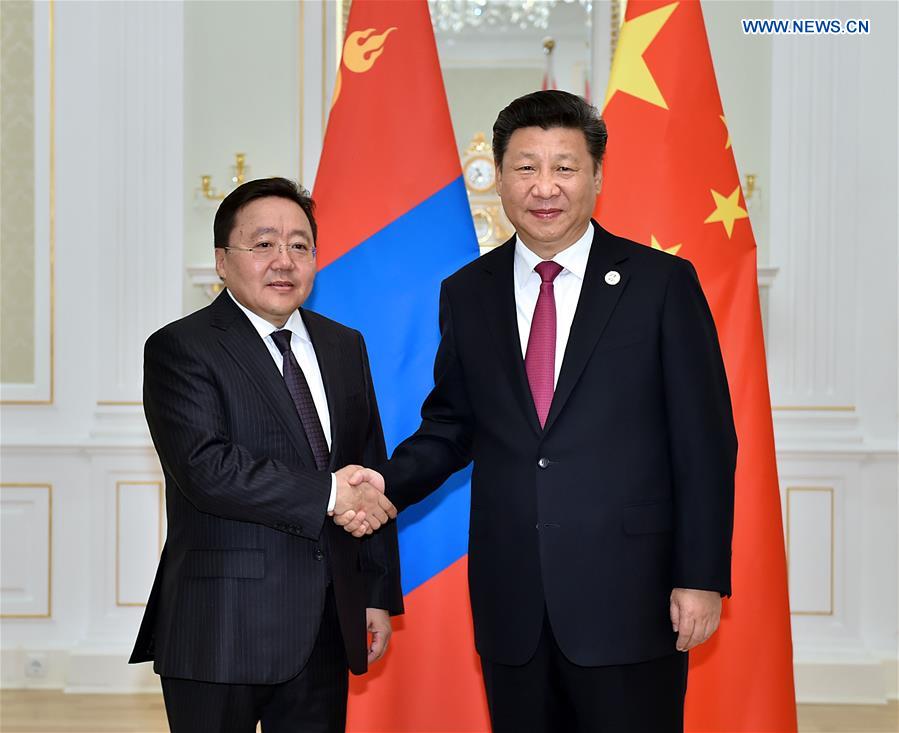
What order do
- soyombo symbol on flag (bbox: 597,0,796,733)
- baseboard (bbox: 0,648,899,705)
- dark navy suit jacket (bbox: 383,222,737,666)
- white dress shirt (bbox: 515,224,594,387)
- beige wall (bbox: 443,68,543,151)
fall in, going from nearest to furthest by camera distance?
dark navy suit jacket (bbox: 383,222,737,666) < white dress shirt (bbox: 515,224,594,387) < soyombo symbol on flag (bbox: 597,0,796,733) < baseboard (bbox: 0,648,899,705) < beige wall (bbox: 443,68,543,151)

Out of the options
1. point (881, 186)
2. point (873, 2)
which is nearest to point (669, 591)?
point (881, 186)

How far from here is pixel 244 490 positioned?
1.75 m

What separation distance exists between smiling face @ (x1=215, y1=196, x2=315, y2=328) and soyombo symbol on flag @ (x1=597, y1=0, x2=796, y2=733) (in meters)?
1.12

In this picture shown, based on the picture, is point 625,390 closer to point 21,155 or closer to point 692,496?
point 692,496

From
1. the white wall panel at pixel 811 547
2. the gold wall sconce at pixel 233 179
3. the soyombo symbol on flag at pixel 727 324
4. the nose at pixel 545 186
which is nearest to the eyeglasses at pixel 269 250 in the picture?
the nose at pixel 545 186

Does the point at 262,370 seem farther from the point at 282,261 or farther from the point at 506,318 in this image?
the point at 506,318

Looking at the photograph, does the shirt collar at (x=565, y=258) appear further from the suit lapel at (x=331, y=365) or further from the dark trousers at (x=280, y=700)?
the dark trousers at (x=280, y=700)

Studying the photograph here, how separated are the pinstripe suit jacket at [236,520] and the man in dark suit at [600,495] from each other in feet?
0.41

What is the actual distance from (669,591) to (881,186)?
112 inches

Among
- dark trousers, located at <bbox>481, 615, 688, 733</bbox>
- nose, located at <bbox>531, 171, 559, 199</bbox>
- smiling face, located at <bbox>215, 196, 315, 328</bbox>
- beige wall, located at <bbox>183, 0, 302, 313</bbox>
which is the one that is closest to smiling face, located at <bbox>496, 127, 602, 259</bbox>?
nose, located at <bbox>531, 171, 559, 199</bbox>

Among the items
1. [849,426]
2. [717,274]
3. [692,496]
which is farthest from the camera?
[849,426]

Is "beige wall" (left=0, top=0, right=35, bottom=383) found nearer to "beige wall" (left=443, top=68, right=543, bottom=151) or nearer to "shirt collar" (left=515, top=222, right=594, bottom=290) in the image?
"beige wall" (left=443, top=68, right=543, bottom=151)

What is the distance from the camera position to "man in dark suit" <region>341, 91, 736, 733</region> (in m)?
1.75

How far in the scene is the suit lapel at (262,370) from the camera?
5.99ft
